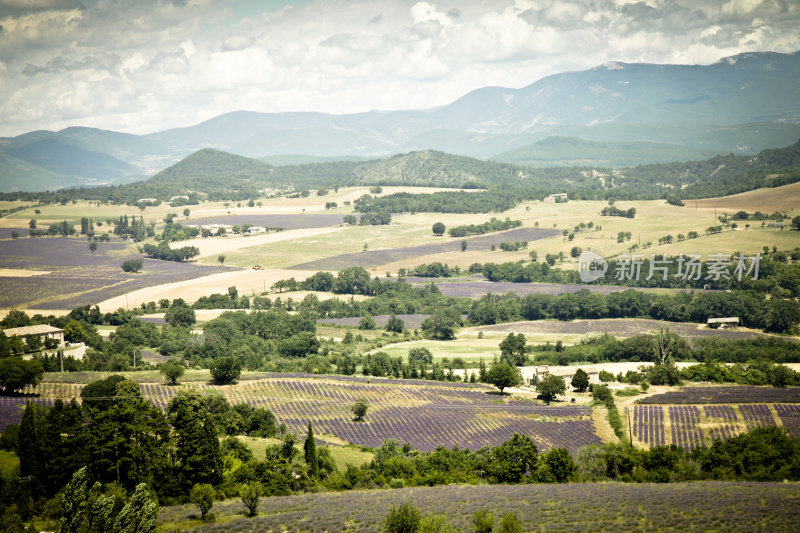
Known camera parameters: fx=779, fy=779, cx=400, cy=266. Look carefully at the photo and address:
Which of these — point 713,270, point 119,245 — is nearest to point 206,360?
point 713,270

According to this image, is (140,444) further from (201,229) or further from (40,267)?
(201,229)

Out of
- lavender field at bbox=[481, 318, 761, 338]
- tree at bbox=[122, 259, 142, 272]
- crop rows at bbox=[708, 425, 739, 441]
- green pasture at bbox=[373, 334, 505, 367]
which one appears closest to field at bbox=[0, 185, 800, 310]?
tree at bbox=[122, 259, 142, 272]

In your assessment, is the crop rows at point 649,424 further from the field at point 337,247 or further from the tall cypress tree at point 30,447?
the field at point 337,247

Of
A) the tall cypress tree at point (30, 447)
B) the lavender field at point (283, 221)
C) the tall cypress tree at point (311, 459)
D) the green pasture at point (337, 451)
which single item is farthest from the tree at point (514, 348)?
the lavender field at point (283, 221)

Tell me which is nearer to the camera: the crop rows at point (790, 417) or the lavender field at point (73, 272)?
the crop rows at point (790, 417)

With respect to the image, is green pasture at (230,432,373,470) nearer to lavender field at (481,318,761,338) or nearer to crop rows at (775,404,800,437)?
crop rows at (775,404,800,437)
